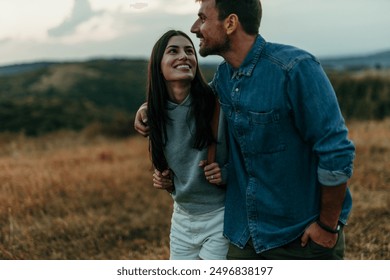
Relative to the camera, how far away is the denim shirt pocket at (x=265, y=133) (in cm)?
255

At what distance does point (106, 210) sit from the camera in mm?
7457

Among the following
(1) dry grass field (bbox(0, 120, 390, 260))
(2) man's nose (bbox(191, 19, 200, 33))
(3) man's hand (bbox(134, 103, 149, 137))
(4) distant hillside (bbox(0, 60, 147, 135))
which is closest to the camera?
(2) man's nose (bbox(191, 19, 200, 33))

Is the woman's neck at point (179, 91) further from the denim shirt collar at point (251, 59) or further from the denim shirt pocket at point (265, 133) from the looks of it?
the denim shirt pocket at point (265, 133)

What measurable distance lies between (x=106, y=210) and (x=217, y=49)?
507 cm

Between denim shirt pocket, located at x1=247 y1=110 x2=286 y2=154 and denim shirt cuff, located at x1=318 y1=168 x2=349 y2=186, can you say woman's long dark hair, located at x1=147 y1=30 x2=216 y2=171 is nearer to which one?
denim shirt pocket, located at x1=247 y1=110 x2=286 y2=154

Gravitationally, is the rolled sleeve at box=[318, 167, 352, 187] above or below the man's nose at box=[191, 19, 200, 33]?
below

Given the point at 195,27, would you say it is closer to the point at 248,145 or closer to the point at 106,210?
the point at 248,145

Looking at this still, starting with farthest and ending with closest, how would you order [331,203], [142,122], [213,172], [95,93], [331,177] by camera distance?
[95,93] < [142,122] < [213,172] < [331,203] < [331,177]

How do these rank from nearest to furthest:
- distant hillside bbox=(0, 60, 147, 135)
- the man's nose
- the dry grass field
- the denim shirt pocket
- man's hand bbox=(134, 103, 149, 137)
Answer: the denim shirt pocket
the man's nose
man's hand bbox=(134, 103, 149, 137)
the dry grass field
distant hillside bbox=(0, 60, 147, 135)

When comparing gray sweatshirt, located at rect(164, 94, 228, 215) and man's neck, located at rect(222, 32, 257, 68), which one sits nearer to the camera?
man's neck, located at rect(222, 32, 257, 68)

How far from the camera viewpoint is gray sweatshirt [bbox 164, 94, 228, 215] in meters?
3.02

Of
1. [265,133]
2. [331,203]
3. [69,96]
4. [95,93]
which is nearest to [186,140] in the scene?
[265,133]

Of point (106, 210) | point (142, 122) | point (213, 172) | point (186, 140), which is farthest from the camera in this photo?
point (106, 210)

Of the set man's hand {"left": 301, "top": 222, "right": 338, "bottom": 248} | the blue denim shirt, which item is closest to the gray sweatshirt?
the blue denim shirt
